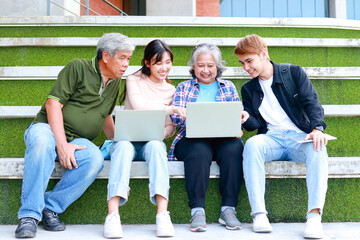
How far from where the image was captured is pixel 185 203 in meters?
1.89

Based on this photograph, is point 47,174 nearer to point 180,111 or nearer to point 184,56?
point 180,111

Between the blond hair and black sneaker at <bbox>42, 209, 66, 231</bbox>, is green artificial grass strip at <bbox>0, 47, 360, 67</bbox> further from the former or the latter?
black sneaker at <bbox>42, 209, 66, 231</bbox>

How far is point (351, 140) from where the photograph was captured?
7.48ft

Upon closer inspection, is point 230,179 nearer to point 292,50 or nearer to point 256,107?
point 256,107

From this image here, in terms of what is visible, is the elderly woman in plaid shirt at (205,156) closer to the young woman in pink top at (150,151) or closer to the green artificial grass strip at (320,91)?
the young woman in pink top at (150,151)

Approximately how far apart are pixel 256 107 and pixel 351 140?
64cm

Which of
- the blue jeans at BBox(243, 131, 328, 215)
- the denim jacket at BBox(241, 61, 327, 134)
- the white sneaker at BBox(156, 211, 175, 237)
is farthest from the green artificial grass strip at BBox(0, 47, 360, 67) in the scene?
the white sneaker at BBox(156, 211, 175, 237)

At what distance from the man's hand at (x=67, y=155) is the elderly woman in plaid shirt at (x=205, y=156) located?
51 centimetres

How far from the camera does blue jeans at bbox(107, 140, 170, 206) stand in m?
1.69

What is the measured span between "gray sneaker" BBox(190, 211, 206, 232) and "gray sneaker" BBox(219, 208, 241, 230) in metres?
0.10

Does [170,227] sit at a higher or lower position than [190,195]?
lower

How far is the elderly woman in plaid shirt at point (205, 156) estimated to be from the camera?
1777mm

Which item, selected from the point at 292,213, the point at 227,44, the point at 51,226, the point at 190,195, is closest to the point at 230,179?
the point at 190,195

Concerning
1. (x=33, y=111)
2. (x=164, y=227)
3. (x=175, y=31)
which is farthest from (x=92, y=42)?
(x=164, y=227)
